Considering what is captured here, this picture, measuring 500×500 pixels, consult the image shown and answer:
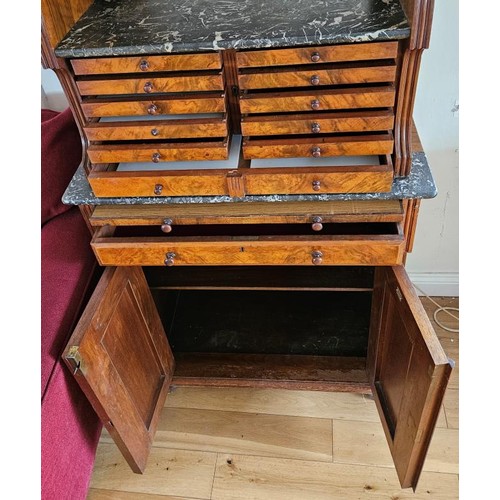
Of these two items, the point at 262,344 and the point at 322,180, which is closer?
the point at 322,180

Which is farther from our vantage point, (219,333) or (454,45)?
(219,333)

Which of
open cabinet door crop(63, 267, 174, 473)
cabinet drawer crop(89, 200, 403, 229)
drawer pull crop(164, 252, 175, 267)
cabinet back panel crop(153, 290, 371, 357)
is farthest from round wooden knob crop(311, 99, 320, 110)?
cabinet back panel crop(153, 290, 371, 357)

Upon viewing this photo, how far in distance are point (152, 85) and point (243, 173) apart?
257 millimetres

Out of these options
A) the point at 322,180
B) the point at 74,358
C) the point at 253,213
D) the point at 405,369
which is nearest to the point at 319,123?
the point at 322,180

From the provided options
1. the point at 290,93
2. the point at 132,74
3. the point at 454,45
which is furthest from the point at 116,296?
the point at 454,45

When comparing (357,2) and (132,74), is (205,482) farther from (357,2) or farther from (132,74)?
(357,2)

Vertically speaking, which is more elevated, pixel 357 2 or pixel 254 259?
pixel 357 2

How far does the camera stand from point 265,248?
1.17 meters

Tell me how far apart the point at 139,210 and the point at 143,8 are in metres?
0.45

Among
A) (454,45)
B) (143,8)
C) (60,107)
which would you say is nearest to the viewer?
(143,8)

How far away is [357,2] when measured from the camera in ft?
3.40

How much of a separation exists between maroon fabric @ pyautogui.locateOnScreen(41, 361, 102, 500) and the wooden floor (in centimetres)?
27

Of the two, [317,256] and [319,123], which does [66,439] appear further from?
[319,123]

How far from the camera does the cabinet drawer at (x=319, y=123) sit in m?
1.03
